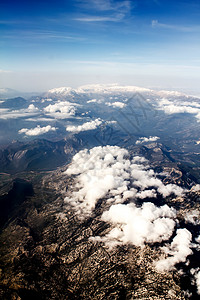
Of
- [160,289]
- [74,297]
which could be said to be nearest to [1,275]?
[74,297]

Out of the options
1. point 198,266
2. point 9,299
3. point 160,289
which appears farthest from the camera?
point 198,266

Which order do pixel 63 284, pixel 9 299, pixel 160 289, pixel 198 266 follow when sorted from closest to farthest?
1. pixel 9 299
2. pixel 160 289
3. pixel 63 284
4. pixel 198 266

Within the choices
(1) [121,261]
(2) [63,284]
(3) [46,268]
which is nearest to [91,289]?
(2) [63,284]

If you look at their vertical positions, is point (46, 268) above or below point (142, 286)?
below

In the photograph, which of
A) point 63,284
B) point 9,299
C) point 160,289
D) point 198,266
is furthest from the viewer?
point 198,266

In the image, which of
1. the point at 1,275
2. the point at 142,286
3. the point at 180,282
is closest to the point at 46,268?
the point at 1,275

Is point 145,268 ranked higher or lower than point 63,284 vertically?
higher

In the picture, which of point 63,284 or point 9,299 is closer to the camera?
point 9,299

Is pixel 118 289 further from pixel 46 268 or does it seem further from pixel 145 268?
pixel 46 268

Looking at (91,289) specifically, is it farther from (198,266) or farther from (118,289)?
(198,266)

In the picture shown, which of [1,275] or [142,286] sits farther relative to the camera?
[1,275]
